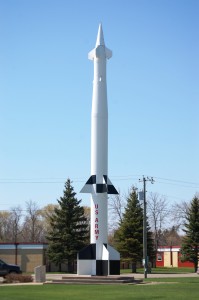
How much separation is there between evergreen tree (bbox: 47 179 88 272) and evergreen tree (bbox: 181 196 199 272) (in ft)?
40.0

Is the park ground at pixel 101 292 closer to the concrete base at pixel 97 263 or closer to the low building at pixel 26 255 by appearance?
the concrete base at pixel 97 263

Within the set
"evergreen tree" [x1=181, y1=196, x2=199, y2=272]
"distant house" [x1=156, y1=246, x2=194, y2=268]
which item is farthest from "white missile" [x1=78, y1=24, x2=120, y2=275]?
"distant house" [x1=156, y1=246, x2=194, y2=268]

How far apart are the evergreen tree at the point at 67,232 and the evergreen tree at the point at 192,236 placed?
40.0 feet

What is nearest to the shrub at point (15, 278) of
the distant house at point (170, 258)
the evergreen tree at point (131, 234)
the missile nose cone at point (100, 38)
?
the missile nose cone at point (100, 38)

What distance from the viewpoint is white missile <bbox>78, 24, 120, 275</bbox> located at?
97.7 feet

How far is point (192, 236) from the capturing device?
55219 millimetres

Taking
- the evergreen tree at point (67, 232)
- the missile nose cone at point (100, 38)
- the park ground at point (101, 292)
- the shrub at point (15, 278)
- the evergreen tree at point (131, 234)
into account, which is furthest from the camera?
the evergreen tree at point (131, 234)

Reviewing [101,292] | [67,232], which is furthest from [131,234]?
[101,292]

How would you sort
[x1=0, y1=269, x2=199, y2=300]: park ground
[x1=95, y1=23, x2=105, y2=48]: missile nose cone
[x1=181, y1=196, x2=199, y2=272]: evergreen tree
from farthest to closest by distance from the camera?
[x1=181, y1=196, x2=199, y2=272]: evergreen tree < [x1=95, y1=23, x2=105, y2=48]: missile nose cone < [x1=0, y1=269, x2=199, y2=300]: park ground

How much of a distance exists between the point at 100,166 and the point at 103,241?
4.51 meters

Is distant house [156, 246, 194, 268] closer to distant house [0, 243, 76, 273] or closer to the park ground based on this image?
distant house [0, 243, 76, 273]

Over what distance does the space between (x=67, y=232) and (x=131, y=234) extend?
21.5ft

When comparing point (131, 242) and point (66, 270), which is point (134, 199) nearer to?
point (131, 242)

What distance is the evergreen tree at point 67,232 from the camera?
1907 inches
